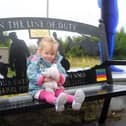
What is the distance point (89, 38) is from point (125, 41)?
1282 mm

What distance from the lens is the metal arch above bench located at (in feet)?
11.2

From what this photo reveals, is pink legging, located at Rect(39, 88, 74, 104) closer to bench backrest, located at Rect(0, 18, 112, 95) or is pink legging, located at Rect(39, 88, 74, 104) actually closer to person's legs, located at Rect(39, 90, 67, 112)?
person's legs, located at Rect(39, 90, 67, 112)

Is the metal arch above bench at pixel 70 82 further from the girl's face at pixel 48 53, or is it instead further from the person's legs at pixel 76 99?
the girl's face at pixel 48 53

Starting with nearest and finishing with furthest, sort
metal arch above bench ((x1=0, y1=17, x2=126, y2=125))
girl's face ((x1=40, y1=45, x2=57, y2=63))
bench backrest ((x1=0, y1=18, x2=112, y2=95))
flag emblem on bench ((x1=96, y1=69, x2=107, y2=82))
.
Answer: metal arch above bench ((x1=0, y1=17, x2=126, y2=125)) < girl's face ((x1=40, y1=45, x2=57, y2=63)) < bench backrest ((x1=0, y1=18, x2=112, y2=95)) < flag emblem on bench ((x1=96, y1=69, x2=107, y2=82))

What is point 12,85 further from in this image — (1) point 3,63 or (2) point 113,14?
(2) point 113,14

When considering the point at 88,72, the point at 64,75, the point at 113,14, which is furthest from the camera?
the point at 113,14

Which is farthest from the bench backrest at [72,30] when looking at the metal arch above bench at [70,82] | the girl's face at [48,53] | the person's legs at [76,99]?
the person's legs at [76,99]

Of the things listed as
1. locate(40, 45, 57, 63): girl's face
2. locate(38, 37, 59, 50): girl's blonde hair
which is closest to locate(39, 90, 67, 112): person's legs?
locate(40, 45, 57, 63): girl's face

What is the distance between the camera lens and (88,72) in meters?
4.09

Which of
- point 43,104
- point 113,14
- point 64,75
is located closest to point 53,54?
point 64,75

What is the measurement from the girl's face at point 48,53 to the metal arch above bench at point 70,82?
0.32 m

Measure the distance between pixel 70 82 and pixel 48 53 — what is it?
545mm

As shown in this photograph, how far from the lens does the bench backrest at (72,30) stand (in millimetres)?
3662

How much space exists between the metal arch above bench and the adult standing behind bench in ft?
0.21
